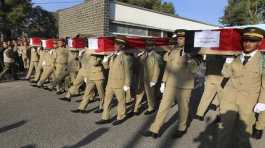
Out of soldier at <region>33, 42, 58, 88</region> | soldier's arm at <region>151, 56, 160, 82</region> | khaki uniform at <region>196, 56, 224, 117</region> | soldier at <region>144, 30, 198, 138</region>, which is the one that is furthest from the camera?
soldier at <region>33, 42, 58, 88</region>

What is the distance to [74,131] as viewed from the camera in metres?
5.46

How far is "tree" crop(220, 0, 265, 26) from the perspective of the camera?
91.0ft

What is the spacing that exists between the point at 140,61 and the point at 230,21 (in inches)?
1156

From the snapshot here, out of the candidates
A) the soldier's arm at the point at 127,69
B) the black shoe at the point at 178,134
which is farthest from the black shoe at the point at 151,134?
the soldier's arm at the point at 127,69

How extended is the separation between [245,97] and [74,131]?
10.1 ft

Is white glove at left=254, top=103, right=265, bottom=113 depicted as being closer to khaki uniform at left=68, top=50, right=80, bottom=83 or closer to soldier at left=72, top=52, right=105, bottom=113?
A: soldier at left=72, top=52, right=105, bottom=113

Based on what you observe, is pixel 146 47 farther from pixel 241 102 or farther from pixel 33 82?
pixel 33 82

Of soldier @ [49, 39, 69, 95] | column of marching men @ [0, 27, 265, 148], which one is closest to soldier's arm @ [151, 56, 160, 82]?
column of marching men @ [0, 27, 265, 148]

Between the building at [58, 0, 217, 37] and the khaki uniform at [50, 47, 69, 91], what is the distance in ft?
16.2

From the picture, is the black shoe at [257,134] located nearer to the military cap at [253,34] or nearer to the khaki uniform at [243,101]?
the khaki uniform at [243,101]

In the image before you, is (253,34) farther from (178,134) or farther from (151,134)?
(151,134)

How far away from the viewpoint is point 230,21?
111 feet

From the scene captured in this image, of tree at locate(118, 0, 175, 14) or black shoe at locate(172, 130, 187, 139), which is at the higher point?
tree at locate(118, 0, 175, 14)

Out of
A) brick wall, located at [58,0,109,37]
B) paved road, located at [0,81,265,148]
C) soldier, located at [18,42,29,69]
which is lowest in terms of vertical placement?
paved road, located at [0,81,265,148]
